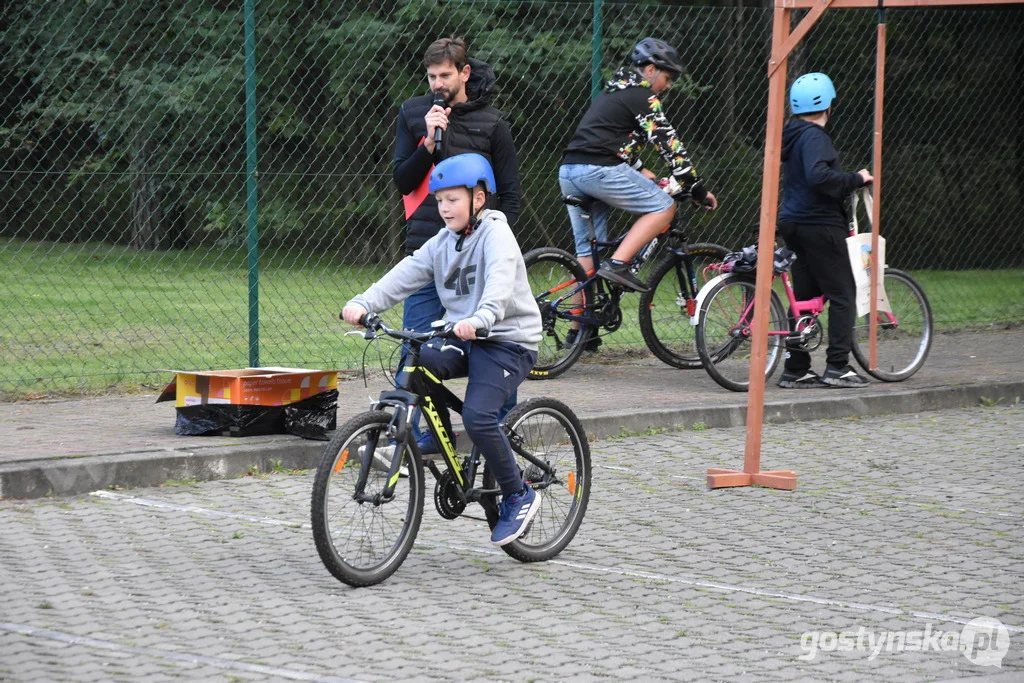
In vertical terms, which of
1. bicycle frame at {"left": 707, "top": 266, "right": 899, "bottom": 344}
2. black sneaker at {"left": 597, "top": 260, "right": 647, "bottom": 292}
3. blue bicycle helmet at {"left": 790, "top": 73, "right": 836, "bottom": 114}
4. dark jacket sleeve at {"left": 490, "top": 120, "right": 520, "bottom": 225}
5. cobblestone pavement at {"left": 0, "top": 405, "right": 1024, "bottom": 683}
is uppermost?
blue bicycle helmet at {"left": 790, "top": 73, "right": 836, "bottom": 114}

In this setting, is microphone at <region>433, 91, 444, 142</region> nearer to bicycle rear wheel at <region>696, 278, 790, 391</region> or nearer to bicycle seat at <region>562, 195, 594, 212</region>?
bicycle seat at <region>562, 195, 594, 212</region>

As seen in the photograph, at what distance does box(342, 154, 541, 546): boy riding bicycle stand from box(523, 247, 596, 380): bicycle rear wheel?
12.7 feet

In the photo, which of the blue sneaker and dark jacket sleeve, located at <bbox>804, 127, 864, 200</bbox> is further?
dark jacket sleeve, located at <bbox>804, 127, 864, 200</bbox>

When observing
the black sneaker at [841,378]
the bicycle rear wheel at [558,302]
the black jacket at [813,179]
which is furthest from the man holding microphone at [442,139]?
the black sneaker at [841,378]

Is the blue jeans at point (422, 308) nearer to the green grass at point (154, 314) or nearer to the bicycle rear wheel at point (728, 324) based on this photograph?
the green grass at point (154, 314)

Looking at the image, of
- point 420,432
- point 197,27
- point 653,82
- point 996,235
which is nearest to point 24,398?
point 197,27

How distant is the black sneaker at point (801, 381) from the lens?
10078 millimetres

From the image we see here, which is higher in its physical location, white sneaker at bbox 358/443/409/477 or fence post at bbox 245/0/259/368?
fence post at bbox 245/0/259/368

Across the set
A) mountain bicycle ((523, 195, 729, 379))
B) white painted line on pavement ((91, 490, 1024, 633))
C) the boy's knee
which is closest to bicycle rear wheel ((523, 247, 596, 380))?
mountain bicycle ((523, 195, 729, 379))

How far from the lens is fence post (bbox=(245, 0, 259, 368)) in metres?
9.06

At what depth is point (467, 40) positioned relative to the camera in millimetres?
10367

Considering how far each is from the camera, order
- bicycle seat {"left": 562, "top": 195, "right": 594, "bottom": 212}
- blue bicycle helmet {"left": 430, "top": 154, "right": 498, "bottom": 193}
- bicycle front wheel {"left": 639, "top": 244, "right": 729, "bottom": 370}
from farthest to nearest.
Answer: bicycle front wheel {"left": 639, "top": 244, "right": 729, "bottom": 370} → bicycle seat {"left": 562, "top": 195, "right": 594, "bottom": 212} → blue bicycle helmet {"left": 430, "top": 154, "right": 498, "bottom": 193}

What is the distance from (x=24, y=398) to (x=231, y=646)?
190 inches

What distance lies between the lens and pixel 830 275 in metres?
9.85
